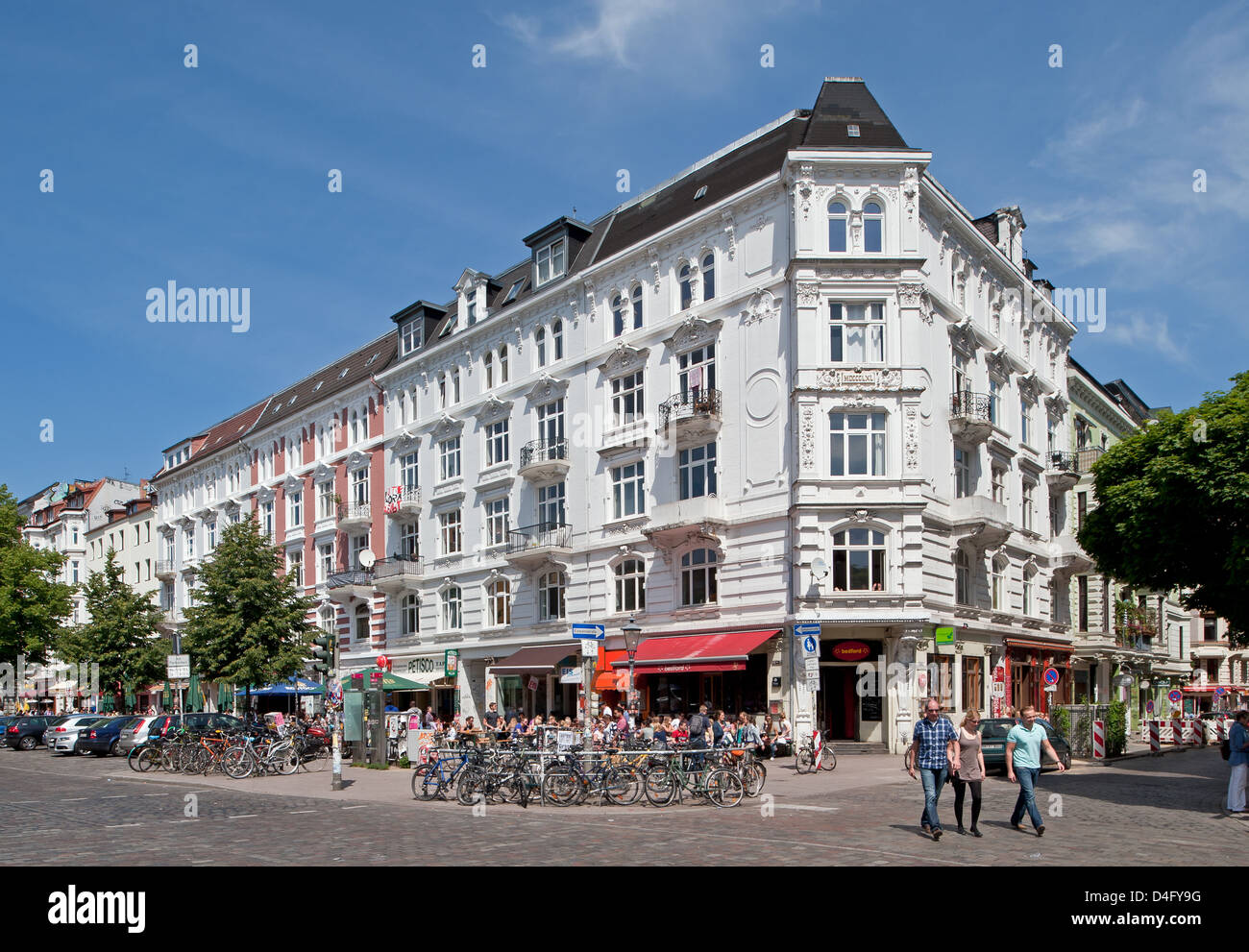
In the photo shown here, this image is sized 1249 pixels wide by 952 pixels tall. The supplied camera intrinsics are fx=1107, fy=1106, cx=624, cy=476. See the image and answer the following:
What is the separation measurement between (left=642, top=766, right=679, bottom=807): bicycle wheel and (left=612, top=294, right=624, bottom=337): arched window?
73.5 feet

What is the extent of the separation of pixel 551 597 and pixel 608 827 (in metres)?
25.0

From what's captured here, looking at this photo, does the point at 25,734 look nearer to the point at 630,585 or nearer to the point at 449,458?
the point at 449,458

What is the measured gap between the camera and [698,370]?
3562 cm

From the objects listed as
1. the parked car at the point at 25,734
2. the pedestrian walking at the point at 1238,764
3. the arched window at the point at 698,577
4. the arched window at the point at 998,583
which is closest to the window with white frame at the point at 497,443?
the arched window at the point at 698,577

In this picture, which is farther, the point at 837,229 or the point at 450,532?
the point at 450,532

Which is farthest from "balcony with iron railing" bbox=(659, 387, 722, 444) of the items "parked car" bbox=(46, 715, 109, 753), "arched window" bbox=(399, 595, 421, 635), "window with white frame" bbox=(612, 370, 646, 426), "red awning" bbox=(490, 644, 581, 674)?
"parked car" bbox=(46, 715, 109, 753)

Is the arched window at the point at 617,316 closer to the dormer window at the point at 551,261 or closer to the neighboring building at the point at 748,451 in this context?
the neighboring building at the point at 748,451

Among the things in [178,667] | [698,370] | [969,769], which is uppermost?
[698,370]

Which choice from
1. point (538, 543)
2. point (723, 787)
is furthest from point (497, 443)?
point (723, 787)

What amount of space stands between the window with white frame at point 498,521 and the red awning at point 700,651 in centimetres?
976

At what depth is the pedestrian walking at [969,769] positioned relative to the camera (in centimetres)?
1476

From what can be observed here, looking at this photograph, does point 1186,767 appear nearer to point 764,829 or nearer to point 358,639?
point 764,829
